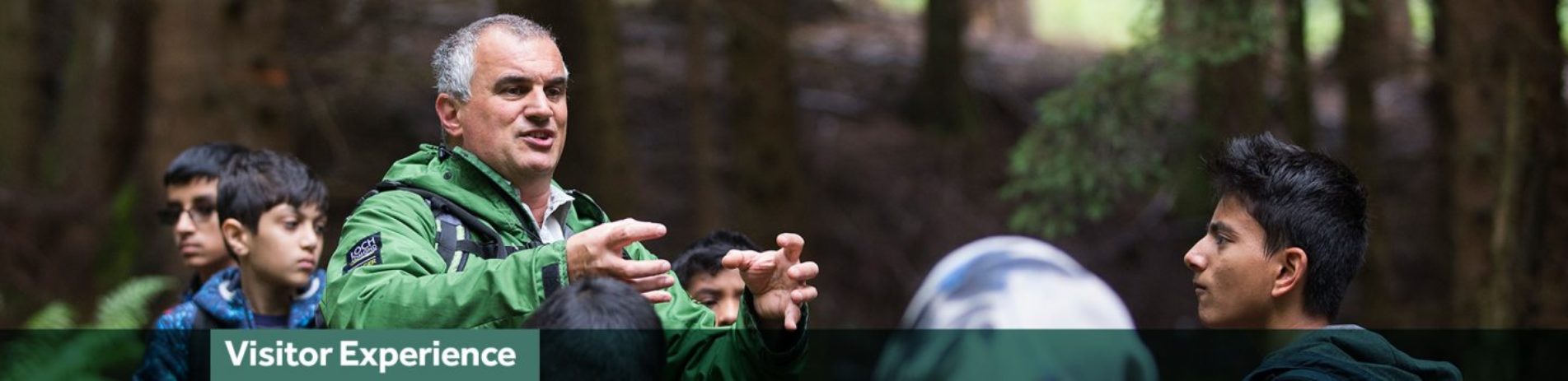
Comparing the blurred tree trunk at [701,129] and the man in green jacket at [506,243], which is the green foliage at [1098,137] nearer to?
the blurred tree trunk at [701,129]

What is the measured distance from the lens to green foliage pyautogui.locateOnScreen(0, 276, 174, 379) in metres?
8.77

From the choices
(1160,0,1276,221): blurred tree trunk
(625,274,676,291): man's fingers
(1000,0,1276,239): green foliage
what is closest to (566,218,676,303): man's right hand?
(625,274,676,291): man's fingers

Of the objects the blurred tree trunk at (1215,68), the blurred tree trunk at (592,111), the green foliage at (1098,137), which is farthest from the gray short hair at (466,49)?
the blurred tree trunk at (592,111)

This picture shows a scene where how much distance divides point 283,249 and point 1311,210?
3.21 metres

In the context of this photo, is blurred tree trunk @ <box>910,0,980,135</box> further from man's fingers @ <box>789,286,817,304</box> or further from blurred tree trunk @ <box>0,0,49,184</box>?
man's fingers @ <box>789,286,817,304</box>

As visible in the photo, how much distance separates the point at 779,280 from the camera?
3459mm

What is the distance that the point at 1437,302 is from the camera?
12.4 meters

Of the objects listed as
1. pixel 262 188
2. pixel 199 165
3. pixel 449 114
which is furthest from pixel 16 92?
pixel 449 114

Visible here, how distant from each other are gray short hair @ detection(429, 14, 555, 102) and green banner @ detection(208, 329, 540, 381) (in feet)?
2.50

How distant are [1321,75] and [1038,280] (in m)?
9.56

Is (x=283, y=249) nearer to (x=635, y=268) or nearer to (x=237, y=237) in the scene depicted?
(x=237, y=237)

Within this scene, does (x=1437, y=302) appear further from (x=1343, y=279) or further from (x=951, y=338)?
(x=951, y=338)

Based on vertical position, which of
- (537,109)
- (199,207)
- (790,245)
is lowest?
(790,245)

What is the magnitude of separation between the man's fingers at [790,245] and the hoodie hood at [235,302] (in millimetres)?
2175
